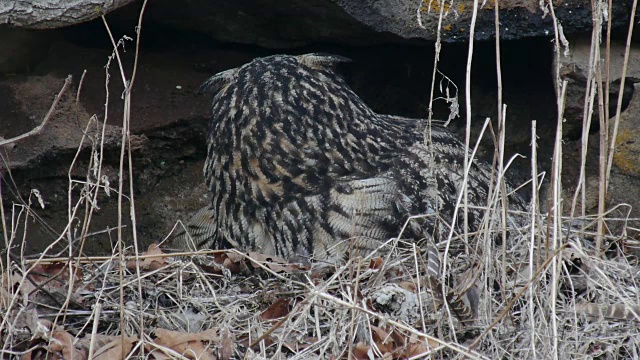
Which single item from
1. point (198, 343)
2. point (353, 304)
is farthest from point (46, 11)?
point (353, 304)

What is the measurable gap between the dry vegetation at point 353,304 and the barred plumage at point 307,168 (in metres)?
0.24

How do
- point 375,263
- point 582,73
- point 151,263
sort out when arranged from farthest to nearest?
point 582,73 → point 151,263 → point 375,263

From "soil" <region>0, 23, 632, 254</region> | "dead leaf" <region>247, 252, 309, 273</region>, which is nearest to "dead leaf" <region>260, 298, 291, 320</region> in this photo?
"dead leaf" <region>247, 252, 309, 273</region>

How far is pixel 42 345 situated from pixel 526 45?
3130 mm

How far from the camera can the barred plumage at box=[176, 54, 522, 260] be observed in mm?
3844

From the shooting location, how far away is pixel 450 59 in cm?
521

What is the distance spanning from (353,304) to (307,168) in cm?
122

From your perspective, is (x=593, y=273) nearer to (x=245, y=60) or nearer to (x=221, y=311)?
(x=221, y=311)

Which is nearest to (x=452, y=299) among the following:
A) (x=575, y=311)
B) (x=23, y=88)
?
(x=575, y=311)

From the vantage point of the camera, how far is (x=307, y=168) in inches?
154

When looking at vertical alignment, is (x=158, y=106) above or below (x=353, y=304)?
above

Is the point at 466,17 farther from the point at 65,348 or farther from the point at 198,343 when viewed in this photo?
the point at 65,348

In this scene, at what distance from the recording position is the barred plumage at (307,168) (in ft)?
12.6

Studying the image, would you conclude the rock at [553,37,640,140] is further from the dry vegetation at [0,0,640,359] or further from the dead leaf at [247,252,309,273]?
the dead leaf at [247,252,309,273]
